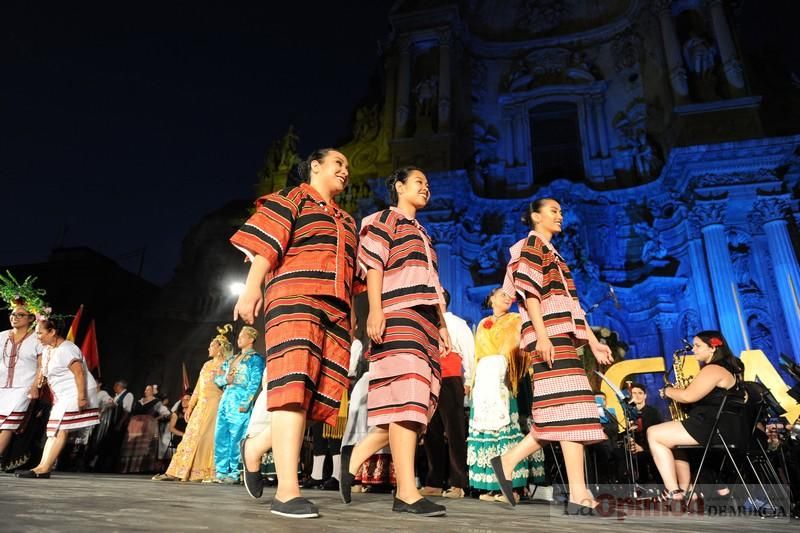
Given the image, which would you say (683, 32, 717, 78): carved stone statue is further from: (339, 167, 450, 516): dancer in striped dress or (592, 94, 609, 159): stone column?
(339, 167, 450, 516): dancer in striped dress

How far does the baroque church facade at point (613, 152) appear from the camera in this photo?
11.4 meters

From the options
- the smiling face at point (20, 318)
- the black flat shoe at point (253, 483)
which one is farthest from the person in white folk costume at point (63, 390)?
the black flat shoe at point (253, 483)

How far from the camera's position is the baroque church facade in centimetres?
1140

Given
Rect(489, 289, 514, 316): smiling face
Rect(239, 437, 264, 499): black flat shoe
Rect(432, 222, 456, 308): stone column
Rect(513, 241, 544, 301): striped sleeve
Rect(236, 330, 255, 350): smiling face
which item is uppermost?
Rect(432, 222, 456, 308): stone column

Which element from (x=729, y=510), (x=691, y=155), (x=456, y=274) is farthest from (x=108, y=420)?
(x=691, y=155)

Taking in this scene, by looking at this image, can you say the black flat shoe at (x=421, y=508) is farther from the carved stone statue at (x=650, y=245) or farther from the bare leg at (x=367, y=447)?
the carved stone statue at (x=650, y=245)

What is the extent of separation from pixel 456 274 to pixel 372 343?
390 inches

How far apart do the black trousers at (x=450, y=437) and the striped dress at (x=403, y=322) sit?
6.82 ft

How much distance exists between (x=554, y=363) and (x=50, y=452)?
4.49 meters

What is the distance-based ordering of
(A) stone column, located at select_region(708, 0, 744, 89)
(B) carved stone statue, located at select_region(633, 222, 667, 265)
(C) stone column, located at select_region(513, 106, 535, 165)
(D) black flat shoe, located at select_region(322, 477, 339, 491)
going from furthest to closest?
1. (C) stone column, located at select_region(513, 106, 535, 165)
2. (B) carved stone statue, located at select_region(633, 222, 667, 265)
3. (A) stone column, located at select_region(708, 0, 744, 89)
4. (D) black flat shoe, located at select_region(322, 477, 339, 491)

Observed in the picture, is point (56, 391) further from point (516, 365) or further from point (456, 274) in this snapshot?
A: point (456, 274)

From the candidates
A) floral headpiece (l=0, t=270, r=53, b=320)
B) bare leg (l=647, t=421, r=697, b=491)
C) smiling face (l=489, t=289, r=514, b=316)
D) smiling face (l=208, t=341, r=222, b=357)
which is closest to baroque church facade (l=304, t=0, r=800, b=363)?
smiling face (l=208, t=341, r=222, b=357)

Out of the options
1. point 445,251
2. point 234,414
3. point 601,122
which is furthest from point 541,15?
point 234,414

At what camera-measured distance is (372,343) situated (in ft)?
9.09
